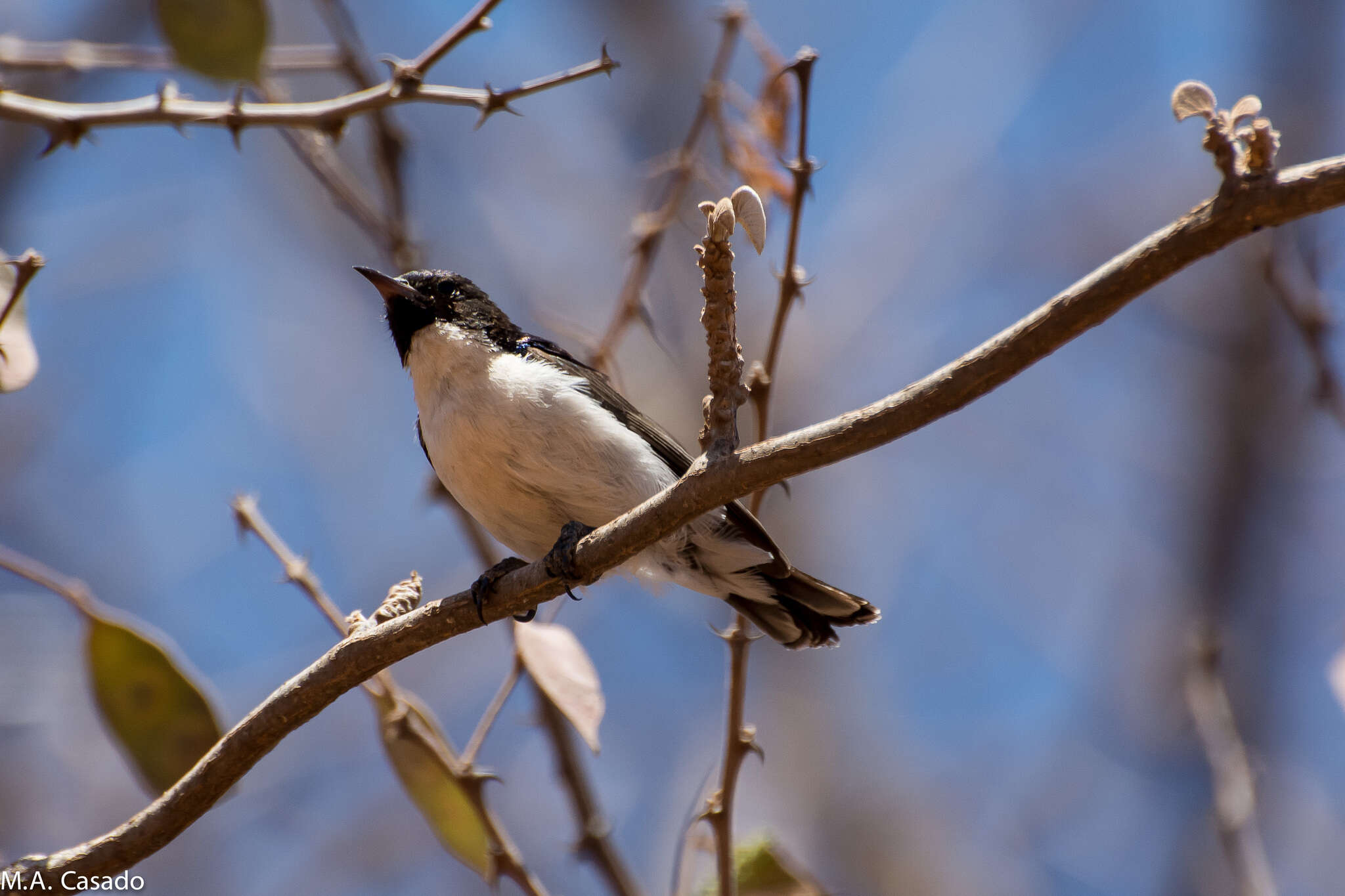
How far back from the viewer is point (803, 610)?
400cm

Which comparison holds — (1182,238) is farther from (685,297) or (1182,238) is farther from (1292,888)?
(685,297)

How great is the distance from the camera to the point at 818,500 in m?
9.66

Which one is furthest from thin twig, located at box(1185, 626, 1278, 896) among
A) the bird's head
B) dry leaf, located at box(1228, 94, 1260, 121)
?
the bird's head

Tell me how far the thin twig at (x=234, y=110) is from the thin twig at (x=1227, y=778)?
2.82 m

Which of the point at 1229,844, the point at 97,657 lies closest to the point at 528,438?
the point at 97,657

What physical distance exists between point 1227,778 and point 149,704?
3.25 metres

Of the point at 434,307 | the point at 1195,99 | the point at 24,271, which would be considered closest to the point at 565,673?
the point at 24,271

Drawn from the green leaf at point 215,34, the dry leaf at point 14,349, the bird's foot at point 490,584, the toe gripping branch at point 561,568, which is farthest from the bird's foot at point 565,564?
the green leaf at point 215,34

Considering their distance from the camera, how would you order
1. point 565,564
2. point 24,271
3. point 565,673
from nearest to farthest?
point 24,271 < point 565,564 < point 565,673

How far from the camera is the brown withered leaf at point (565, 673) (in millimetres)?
2893

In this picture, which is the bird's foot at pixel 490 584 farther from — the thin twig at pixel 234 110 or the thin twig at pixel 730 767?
the thin twig at pixel 234 110

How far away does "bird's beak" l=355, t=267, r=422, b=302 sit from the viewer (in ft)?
13.9

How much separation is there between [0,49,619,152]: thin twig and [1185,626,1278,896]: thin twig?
9.26ft

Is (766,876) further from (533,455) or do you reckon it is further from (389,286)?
(389,286)
